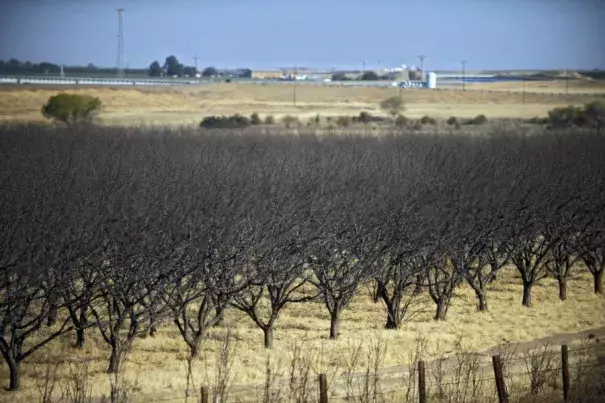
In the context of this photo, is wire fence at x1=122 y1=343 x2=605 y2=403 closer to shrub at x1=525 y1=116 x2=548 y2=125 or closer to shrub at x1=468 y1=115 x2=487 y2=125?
shrub at x1=525 y1=116 x2=548 y2=125

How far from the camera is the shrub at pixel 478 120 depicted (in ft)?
257

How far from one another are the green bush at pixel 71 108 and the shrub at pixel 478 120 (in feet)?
91.6

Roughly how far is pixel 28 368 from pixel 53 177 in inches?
282

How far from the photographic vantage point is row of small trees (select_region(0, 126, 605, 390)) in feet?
77.9

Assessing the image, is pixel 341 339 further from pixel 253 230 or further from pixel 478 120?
pixel 478 120

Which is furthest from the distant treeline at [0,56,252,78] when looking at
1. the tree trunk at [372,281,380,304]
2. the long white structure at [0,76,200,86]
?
the tree trunk at [372,281,380,304]

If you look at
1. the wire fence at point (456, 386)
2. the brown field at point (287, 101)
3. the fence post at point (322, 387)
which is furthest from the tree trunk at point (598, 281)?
the brown field at point (287, 101)

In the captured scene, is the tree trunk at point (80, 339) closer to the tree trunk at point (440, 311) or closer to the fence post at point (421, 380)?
the tree trunk at point (440, 311)

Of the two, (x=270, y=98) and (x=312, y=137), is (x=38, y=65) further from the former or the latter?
(x=312, y=137)

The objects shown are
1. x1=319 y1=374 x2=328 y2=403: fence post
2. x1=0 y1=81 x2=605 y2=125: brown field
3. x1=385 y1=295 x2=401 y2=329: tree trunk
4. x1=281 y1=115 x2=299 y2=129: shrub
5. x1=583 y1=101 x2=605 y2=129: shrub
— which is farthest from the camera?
x1=281 y1=115 x2=299 y2=129: shrub

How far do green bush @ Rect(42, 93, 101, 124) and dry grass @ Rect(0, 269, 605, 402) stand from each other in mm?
37269

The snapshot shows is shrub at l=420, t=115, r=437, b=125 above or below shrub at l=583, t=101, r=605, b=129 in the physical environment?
below

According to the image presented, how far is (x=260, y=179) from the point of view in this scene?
3412cm

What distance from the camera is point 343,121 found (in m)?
83.6
